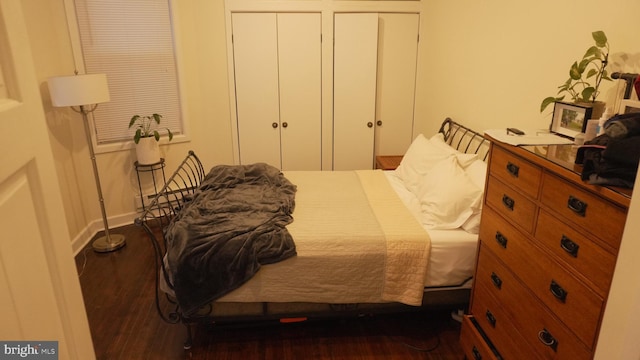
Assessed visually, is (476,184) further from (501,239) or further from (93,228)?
(93,228)

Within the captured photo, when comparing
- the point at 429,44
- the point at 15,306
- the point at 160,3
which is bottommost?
the point at 15,306

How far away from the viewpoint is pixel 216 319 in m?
2.30

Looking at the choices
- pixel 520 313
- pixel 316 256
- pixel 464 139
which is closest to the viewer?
pixel 520 313

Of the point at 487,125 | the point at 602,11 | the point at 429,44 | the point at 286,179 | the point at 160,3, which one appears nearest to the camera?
A: the point at 602,11

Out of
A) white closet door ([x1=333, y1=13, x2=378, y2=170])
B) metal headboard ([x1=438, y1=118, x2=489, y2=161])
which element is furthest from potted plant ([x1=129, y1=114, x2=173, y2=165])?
metal headboard ([x1=438, y1=118, x2=489, y2=161])

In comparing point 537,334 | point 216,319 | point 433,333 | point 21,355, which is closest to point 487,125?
point 433,333

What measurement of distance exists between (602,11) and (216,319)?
8.19ft

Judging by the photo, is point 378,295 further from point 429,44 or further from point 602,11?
point 429,44

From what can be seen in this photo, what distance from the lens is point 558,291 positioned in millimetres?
1431

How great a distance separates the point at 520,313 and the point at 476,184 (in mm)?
974

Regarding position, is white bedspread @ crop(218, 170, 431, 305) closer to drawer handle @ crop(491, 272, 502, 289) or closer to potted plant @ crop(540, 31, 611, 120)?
drawer handle @ crop(491, 272, 502, 289)

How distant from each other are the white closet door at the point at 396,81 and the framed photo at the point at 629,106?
9.22ft

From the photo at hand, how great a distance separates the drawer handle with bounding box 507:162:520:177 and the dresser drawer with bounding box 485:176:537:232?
0.24ft

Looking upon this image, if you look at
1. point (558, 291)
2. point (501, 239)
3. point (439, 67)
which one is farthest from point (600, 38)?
point (439, 67)
